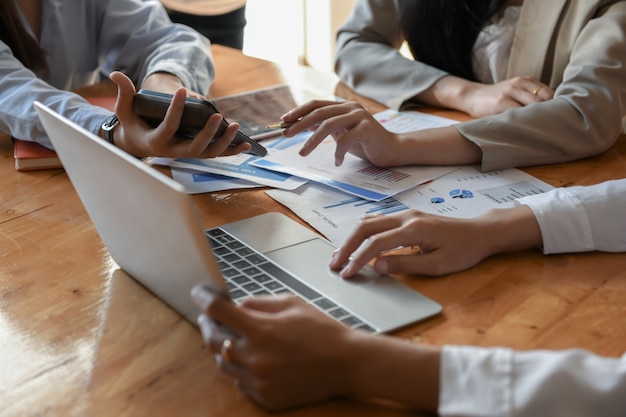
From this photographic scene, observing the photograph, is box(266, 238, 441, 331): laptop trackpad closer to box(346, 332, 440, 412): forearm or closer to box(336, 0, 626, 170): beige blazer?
box(346, 332, 440, 412): forearm

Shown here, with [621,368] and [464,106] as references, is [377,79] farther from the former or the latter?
[621,368]

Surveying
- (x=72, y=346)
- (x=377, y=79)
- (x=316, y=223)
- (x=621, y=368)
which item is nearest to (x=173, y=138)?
(x=316, y=223)

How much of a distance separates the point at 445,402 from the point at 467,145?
657 mm

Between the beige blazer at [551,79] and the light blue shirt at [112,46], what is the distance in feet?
1.15

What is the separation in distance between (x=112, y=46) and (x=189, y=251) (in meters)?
1.17

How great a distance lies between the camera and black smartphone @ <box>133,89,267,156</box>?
1104mm

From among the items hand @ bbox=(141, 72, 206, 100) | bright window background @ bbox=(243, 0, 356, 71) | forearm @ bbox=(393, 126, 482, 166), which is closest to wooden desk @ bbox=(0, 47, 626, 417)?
forearm @ bbox=(393, 126, 482, 166)

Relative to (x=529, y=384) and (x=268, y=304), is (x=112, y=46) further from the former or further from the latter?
(x=529, y=384)

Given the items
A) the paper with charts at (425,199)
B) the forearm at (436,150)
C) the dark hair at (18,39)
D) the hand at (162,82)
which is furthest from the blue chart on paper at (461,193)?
the dark hair at (18,39)

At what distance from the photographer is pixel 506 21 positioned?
157 cm

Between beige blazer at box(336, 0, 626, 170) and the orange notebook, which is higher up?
beige blazer at box(336, 0, 626, 170)

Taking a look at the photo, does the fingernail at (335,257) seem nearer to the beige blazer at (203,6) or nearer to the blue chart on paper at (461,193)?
the blue chart on paper at (461,193)

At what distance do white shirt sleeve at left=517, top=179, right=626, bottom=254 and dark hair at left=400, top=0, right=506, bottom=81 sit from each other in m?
0.73

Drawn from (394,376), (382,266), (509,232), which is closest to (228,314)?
(394,376)
